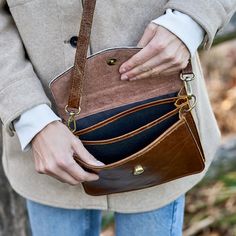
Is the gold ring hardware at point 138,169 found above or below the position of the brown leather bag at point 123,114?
below

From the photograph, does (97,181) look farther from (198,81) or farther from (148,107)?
(198,81)

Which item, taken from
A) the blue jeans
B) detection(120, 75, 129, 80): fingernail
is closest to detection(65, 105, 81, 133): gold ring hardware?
detection(120, 75, 129, 80): fingernail

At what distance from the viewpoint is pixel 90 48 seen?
65.6 inches

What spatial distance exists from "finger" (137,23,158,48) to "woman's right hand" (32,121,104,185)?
260mm

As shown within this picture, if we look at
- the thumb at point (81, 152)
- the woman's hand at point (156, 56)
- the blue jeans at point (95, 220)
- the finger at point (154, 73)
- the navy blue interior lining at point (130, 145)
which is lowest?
the blue jeans at point (95, 220)

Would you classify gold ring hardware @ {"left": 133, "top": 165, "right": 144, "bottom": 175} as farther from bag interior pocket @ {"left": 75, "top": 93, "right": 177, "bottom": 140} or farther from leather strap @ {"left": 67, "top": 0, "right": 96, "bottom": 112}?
leather strap @ {"left": 67, "top": 0, "right": 96, "bottom": 112}

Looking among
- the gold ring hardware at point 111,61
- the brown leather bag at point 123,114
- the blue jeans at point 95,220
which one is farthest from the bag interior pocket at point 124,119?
the blue jeans at point 95,220

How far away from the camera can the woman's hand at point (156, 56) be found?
156 cm

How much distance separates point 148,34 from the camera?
1.59m

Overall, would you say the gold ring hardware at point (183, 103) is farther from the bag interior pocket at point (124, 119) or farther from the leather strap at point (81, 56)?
the leather strap at point (81, 56)

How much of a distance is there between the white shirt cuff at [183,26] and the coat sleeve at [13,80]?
32cm

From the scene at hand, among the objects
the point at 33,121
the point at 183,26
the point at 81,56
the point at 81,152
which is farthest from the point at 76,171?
the point at 183,26

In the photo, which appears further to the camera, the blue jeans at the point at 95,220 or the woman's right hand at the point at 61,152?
the blue jeans at the point at 95,220

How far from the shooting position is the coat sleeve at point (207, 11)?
5.18 ft
